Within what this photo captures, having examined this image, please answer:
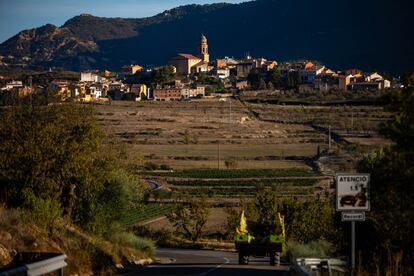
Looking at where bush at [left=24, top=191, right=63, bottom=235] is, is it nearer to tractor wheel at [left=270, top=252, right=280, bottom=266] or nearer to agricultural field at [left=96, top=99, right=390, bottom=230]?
tractor wheel at [left=270, top=252, right=280, bottom=266]

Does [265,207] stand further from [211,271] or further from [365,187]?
[365,187]

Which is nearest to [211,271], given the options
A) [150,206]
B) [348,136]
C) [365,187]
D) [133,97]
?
[365,187]

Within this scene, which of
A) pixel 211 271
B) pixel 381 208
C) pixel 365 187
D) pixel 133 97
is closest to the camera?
pixel 365 187

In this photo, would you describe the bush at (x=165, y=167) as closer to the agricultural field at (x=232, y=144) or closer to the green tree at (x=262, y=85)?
the agricultural field at (x=232, y=144)

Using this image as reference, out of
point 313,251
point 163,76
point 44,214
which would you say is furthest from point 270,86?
point 44,214

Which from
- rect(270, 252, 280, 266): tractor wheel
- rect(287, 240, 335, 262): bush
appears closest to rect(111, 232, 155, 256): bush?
rect(270, 252, 280, 266): tractor wheel

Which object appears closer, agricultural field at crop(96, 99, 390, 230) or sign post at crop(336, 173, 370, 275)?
sign post at crop(336, 173, 370, 275)

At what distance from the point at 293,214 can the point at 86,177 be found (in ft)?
60.0

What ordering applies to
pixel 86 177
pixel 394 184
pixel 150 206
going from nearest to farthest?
pixel 394 184
pixel 86 177
pixel 150 206

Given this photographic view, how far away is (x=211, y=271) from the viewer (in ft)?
53.4

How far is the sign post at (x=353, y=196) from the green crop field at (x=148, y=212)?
33.7 metres

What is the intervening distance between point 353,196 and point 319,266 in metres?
2.89

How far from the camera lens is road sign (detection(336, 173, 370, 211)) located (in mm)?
9359

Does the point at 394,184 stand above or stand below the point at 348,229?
above
